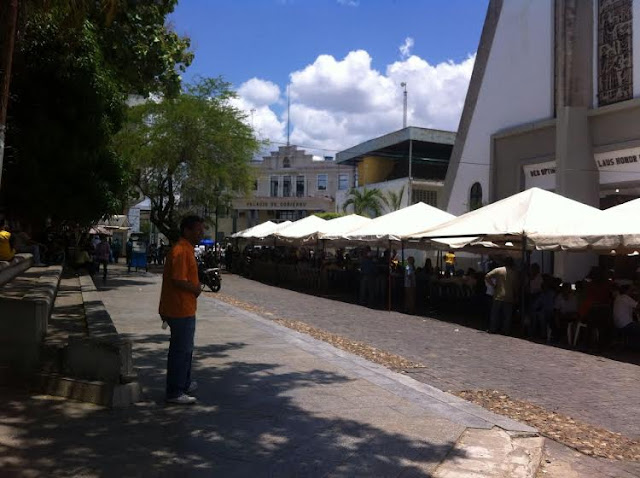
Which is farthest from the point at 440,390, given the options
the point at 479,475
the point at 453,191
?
the point at 453,191

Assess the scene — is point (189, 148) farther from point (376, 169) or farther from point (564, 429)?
point (564, 429)

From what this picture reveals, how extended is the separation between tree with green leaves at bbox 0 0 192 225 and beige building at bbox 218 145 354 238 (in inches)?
1874

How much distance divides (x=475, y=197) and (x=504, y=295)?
49.6 ft

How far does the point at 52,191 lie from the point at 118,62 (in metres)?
3.15

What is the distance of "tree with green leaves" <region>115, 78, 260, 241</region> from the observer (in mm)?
25734

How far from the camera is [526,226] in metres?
11.8

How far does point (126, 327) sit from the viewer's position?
33.5ft

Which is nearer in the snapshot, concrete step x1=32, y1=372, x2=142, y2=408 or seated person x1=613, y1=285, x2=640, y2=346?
concrete step x1=32, y1=372, x2=142, y2=408

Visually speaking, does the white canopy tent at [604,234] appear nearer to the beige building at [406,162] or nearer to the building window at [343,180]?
the beige building at [406,162]

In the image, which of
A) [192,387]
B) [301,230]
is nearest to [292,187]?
[301,230]

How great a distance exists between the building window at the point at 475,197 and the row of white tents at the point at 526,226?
870 centimetres

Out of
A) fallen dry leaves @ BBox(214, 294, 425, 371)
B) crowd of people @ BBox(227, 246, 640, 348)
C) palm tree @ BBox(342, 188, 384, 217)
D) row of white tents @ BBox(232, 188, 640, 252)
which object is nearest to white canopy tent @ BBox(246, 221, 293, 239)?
row of white tents @ BBox(232, 188, 640, 252)

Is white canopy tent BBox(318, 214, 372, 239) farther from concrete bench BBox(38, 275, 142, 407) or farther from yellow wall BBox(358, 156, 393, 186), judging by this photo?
yellow wall BBox(358, 156, 393, 186)

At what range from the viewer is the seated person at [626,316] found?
9.96 metres
